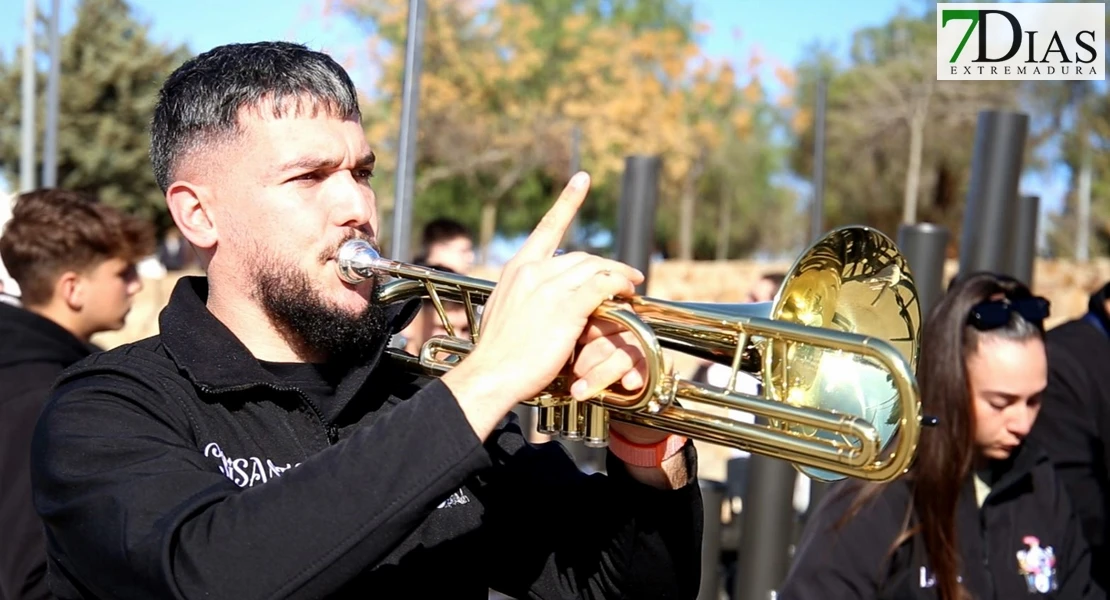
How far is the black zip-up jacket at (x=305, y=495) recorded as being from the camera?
1.61 metres

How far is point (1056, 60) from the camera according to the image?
205 inches

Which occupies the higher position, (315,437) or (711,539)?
(315,437)

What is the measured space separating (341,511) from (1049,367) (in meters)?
3.24

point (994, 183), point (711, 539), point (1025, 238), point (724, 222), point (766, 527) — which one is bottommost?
point (711, 539)

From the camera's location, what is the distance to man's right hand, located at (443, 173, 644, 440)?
170 centimetres

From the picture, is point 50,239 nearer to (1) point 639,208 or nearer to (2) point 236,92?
(2) point 236,92

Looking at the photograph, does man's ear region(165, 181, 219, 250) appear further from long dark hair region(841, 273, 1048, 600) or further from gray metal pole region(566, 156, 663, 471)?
gray metal pole region(566, 156, 663, 471)

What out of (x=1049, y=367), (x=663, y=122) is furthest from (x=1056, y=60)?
(x=663, y=122)

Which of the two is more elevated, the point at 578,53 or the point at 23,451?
the point at 578,53

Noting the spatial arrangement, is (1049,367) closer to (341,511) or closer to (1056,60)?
(1056,60)

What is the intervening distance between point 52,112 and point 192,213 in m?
4.99

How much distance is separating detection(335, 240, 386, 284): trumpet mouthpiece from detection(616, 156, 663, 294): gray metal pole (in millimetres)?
2562

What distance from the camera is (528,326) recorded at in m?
1.73
